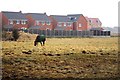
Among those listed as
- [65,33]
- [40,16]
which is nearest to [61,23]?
[40,16]

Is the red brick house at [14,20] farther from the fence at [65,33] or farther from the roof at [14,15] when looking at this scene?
the fence at [65,33]

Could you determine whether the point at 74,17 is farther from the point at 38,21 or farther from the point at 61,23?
the point at 38,21

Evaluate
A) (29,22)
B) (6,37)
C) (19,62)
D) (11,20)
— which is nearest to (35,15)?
(29,22)

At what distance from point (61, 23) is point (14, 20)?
675 inches

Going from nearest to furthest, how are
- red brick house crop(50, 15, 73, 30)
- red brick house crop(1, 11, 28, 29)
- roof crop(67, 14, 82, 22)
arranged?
1. red brick house crop(1, 11, 28, 29)
2. red brick house crop(50, 15, 73, 30)
3. roof crop(67, 14, 82, 22)

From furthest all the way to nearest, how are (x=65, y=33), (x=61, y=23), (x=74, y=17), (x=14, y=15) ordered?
(x=74, y=17)
(x=61, y=23)
(x=14, y=15)
(x=65, y=33)

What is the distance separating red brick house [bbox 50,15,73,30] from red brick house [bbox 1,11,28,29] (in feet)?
35.5

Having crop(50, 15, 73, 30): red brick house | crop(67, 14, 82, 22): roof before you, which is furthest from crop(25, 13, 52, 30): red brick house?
crop(67, 14, 82, 22): roof

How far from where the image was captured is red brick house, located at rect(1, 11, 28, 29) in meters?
75.4

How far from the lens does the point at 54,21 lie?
87625 millimetres

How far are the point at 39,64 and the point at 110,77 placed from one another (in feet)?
15.3

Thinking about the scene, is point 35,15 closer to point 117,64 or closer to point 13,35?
point 13,35

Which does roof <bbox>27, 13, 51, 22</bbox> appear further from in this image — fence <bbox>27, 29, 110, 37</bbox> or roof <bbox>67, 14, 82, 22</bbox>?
fence <bbox>27, 29, 110, 37</bbox>

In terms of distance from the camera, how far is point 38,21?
271ft
